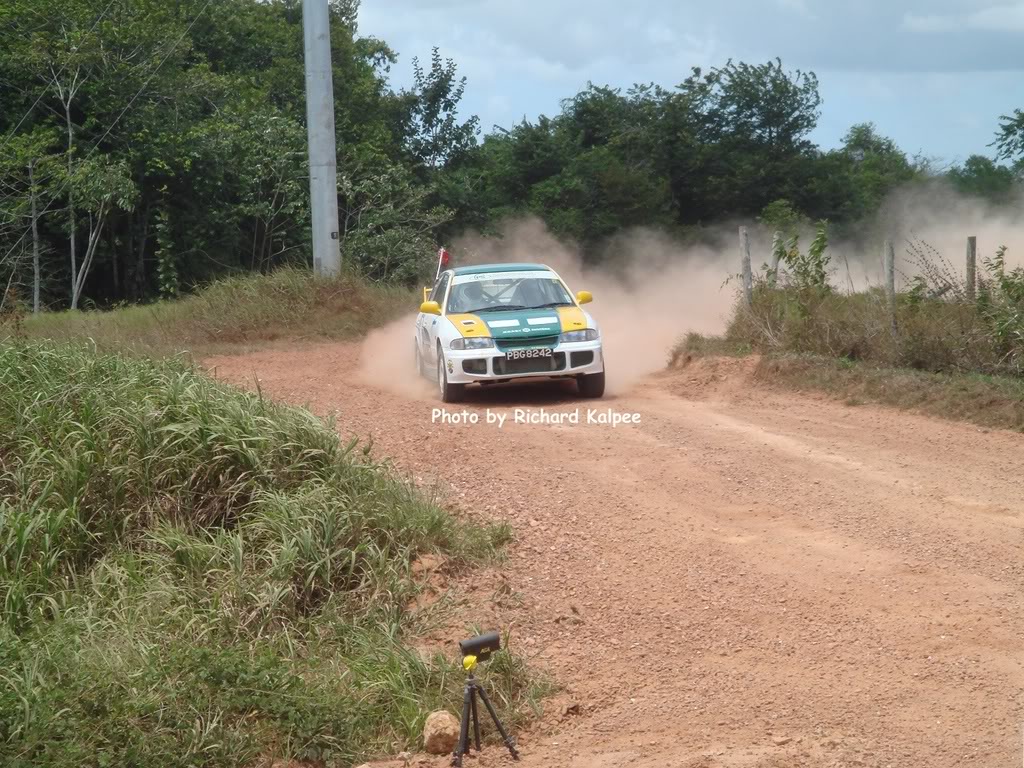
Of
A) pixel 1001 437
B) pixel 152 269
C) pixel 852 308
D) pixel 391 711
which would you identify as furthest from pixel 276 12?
pixel 391 711

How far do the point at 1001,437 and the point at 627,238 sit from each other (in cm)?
2003

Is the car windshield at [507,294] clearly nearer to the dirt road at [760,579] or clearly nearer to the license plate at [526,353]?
the license plate at [526,353]

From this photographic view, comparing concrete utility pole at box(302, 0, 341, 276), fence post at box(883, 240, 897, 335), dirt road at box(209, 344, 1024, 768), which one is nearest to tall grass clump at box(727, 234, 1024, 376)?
fence post at box(883, 240, 897, 335)

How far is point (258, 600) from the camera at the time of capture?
21.8 feet

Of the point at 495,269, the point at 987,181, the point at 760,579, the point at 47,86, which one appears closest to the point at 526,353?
the point at 495,269

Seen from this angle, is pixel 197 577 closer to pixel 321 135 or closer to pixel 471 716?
pixel 471 716

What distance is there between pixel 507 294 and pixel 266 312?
24.8 ft

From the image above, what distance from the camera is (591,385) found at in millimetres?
13062

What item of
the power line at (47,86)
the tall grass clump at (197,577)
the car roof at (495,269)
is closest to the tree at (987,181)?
the car roof at (495,269)

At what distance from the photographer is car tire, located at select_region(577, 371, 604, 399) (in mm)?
13008

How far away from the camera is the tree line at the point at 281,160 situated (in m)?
23.0

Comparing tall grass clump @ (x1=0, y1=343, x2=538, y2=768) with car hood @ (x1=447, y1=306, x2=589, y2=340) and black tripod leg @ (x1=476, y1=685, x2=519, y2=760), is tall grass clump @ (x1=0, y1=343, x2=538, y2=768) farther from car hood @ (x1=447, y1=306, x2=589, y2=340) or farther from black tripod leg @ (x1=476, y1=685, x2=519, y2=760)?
car hood @ (x1=447, y1=306, x2=589, y2=340)

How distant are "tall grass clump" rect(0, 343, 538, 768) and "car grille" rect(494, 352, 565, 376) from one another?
13.7 ft

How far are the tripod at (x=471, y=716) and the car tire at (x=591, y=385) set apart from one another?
7664 mm
